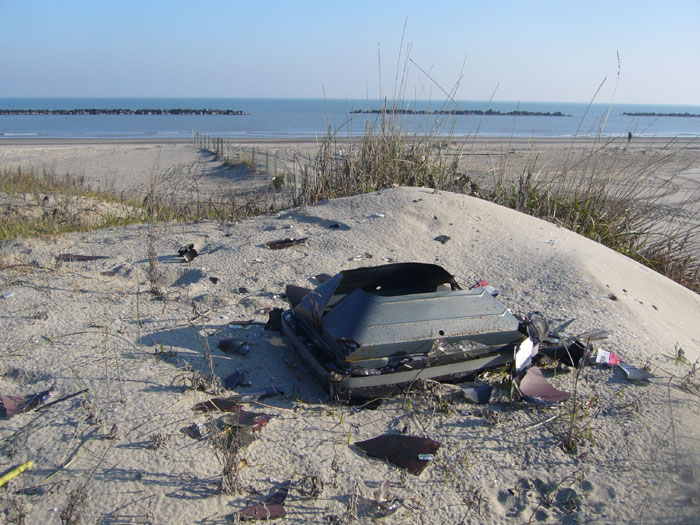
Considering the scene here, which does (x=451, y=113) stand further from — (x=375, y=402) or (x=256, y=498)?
(x=256, y=498)

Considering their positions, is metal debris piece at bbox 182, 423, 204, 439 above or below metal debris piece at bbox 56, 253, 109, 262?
below

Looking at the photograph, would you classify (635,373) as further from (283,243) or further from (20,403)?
(20,403)

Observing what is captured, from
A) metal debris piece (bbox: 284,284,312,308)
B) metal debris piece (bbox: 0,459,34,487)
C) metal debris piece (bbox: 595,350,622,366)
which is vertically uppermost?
metal debris piece (bbox: 284,284,312,308)

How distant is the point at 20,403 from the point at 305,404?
3.73 ft

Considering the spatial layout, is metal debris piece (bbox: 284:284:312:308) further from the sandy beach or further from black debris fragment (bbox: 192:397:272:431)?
black debris fragment (bbox: 192:397:272:431)

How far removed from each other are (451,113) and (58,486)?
16.5 ft

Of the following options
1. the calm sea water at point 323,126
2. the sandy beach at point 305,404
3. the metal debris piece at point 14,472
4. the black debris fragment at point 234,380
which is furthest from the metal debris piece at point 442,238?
the metal debris piece at point 14,472

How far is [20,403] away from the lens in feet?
7.16

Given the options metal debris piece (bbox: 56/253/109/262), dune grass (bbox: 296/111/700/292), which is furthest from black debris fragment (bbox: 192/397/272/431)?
dune grass (bbox: 296/111/700/292)

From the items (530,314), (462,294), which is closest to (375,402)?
(462,294)

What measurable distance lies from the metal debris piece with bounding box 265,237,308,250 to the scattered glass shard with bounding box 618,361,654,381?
2.31 metres

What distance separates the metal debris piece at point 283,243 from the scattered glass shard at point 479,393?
6.62ft

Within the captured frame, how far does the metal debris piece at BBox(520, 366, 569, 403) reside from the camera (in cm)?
230

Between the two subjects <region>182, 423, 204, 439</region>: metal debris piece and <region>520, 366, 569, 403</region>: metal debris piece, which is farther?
<region>520, 366, 569, 403</region>: metal debris piece
